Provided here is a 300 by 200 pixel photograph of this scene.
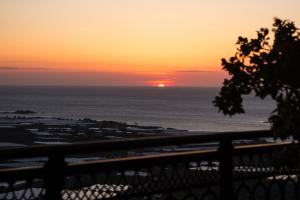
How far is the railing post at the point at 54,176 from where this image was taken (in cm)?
422

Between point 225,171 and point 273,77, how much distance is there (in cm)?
176

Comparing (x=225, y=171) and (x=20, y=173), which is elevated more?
(x=20, y=173)

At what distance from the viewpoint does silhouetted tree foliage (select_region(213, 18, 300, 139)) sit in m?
3.65

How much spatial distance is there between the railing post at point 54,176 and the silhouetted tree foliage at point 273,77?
1262 mm

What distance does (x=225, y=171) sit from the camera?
17.5 ft


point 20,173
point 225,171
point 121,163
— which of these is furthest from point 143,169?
point 20,173

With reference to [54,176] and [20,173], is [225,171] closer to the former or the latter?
[54,176]

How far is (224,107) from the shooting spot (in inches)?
159

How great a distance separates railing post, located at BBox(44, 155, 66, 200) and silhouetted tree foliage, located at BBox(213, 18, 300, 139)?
126 centimetres

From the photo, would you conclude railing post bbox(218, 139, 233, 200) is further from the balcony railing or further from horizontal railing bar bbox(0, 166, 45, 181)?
horizontal railing bar bbox(0, 166, 45, 181)

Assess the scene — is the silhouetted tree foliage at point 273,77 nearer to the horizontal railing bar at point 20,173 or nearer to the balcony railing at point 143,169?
the balcony railing at point 143,169

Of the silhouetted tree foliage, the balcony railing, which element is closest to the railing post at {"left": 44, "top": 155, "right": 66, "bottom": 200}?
the balcony railing

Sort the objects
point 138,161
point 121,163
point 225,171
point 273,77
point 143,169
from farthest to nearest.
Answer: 1. point 225,171
2. point 143,169
3. point 138,161
4. point 121,163
5. point 273,77

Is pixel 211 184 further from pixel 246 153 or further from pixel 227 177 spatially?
pixel 246 153
